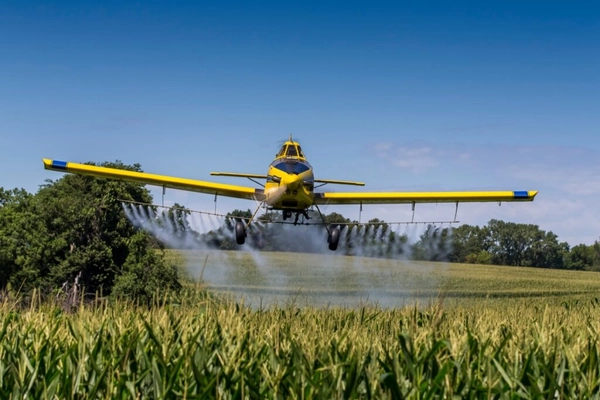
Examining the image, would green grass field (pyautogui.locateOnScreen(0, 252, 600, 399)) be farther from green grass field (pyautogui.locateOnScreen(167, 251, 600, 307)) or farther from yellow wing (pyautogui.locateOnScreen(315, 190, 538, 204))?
green grass field (pyautogui.locateOnScreen(167, 251, 600, 307))

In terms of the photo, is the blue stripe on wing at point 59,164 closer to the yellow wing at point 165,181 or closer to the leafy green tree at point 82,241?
the yellow wing at point 165,181

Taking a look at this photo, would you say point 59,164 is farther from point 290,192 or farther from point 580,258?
point 580,258

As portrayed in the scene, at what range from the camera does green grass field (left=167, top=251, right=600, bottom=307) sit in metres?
71.4

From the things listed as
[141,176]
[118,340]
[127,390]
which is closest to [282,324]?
[118,340]

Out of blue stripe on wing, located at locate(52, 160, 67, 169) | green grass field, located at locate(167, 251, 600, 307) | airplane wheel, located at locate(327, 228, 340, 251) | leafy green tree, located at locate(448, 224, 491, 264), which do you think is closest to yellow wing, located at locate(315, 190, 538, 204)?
airplane wheel, located at locate(327, 228, 340, 251)

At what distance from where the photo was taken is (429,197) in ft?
106

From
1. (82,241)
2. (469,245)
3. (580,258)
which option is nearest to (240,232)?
(82,241)

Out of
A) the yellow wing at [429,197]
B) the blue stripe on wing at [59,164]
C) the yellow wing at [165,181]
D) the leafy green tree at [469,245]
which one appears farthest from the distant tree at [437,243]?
the leafy green tree at [469,245]

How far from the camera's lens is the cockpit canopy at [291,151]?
2723 centimetres

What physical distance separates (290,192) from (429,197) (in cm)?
927

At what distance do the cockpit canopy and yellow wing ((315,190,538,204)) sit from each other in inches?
166

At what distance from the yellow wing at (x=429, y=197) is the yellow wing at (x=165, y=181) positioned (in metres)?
4.06

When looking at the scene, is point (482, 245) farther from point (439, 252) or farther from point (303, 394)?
point (303, 394)

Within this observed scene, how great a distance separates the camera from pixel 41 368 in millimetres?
8086
